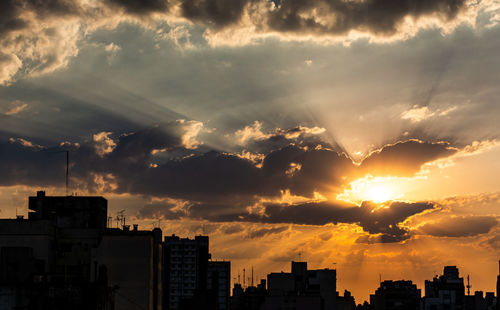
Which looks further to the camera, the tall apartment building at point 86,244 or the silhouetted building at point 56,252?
the tall apartment building at point 86,244

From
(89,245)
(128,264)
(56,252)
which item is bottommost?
(128,264)

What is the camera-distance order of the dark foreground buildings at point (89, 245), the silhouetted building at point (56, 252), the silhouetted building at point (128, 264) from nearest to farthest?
the silhouetted building at point (56, 252) < the dark foreground buildings at point (89, 245) < the silhouetted building at point (128, 264)

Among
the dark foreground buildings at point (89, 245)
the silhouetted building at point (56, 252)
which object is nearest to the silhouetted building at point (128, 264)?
the dark foreground buildings at point (89, 245)

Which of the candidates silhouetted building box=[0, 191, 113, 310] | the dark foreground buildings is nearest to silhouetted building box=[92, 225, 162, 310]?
the dark foreground buildings

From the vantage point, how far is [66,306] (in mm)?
95000

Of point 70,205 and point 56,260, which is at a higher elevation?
point 70,205

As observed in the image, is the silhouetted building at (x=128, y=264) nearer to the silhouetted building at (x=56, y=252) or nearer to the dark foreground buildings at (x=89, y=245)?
the dark foreground buildings at (x=89, y=245)

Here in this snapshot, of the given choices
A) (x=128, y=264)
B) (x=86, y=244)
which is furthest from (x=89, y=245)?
(x=128, y=264)

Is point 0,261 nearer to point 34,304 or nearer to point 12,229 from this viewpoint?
point 34,304

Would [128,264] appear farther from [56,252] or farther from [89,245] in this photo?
[56,252]

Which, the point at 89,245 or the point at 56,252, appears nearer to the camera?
the point at 56,252

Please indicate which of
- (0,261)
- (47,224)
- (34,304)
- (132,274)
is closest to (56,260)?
(47,224)

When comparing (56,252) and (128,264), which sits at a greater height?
(56,252)

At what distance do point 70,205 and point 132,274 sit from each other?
21.0 metres
